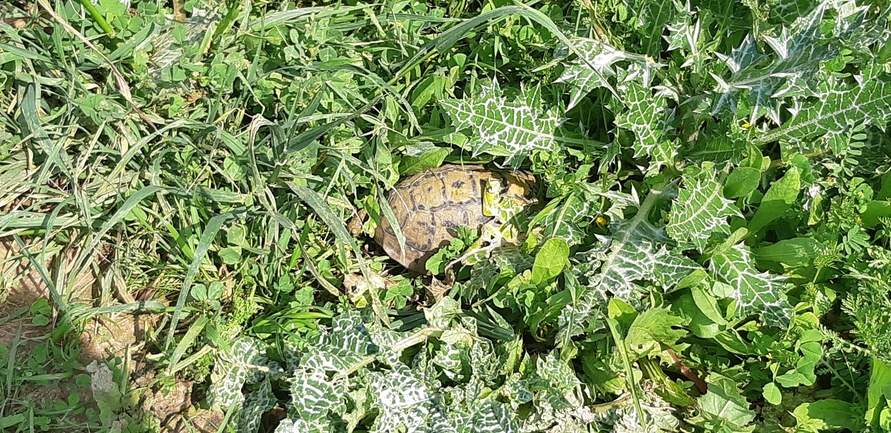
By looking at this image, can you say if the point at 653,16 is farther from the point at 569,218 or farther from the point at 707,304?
the point at 707,304

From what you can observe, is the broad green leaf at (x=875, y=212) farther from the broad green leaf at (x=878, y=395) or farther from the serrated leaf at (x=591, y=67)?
the serrated leaf at (x=591, y=67)

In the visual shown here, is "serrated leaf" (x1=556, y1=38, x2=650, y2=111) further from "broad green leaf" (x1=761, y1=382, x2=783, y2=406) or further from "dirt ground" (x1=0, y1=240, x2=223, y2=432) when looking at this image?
"dirt ground" (x1=0, y1=240, x2=223, y2=432)

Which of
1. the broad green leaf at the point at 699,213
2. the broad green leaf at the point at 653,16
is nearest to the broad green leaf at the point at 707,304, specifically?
the broad green leaf at the point at 699,213

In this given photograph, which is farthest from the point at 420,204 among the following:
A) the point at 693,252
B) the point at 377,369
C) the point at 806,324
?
the point at 806,324

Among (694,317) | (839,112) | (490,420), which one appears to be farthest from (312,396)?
(839,112)

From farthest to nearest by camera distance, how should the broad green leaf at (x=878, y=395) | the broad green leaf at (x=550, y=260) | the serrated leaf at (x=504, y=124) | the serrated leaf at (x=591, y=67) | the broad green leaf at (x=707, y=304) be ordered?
the serrated leaf at (x=504, y=124)
the serrated leaf at (x=591, y=67)
the broad green leaf at (x=550, y=260)
the broad green leaf at (x=707, y=304)
the broad green leaf at (x=878, y=395)

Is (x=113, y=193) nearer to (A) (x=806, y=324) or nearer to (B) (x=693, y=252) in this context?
(B) (x=693, y=252)
